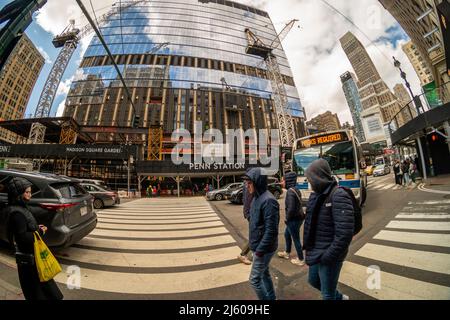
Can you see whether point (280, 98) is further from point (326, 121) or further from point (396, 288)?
point (326, 121)

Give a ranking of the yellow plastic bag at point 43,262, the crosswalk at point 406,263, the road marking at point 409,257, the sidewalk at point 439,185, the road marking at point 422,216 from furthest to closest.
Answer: the sidewalk at point 439,185, the road marking at point 422,216, the road marking at point 409,257, the crosswalk at point 406,263, the yellow plastic bag at point 43,262

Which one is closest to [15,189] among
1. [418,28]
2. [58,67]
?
[418,28]

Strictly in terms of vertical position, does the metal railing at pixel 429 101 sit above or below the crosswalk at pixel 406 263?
above

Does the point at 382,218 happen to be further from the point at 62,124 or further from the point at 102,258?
the point at 62,124

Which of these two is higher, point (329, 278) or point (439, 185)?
point (329, 278)

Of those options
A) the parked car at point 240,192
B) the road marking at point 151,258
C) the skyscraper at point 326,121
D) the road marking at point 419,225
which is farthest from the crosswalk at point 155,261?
the skyscraper at point 326,121

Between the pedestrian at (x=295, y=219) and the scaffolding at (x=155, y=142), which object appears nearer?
the pedestrian at (x=295, y=219)

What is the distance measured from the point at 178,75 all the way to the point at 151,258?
5879 cm

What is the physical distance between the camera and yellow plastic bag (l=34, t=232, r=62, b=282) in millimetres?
1965

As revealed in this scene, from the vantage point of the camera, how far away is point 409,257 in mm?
3348

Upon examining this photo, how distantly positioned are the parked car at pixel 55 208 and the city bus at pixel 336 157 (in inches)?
264

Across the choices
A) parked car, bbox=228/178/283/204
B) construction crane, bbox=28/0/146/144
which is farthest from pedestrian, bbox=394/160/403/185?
construction crane, bbox=28/0/146/144

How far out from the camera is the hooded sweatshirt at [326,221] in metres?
1.60

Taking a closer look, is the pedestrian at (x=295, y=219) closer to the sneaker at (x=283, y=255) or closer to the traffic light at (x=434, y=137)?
the sneaker at (x=283, y=255)
